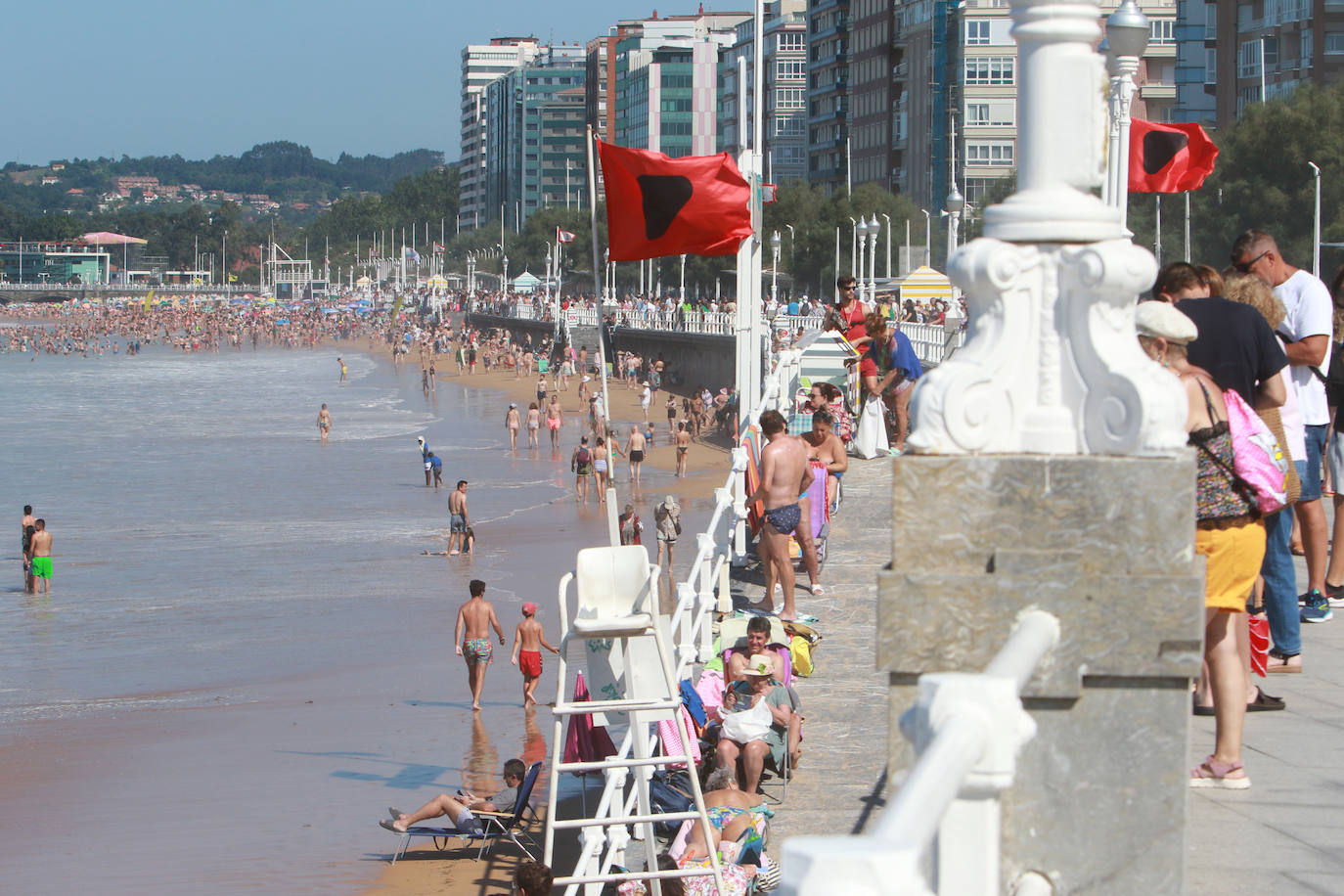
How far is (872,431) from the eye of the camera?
16078 mm

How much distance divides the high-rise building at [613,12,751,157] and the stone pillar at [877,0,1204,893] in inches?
4721

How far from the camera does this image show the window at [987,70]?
75.9 metres

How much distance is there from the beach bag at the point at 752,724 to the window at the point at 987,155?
72361 mm

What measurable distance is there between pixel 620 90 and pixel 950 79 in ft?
243

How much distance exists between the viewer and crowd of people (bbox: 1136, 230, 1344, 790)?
4.84m

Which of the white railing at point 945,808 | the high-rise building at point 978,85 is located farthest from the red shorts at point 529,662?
the high-rise building at point 978,85

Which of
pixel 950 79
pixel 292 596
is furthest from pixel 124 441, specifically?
pixel 950 79

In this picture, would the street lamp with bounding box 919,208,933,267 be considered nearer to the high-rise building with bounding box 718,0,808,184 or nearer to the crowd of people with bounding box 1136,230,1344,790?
the high-rise building with bounding box 718,0,808,184

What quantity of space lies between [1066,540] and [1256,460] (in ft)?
8.79

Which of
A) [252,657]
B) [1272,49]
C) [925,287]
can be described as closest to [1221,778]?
[252,657]

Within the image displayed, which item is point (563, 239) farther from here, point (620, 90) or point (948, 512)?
point (620, 90)

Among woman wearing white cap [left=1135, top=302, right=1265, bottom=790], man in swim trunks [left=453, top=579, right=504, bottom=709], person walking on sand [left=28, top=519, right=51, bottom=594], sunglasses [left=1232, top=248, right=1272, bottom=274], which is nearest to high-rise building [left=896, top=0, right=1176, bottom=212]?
person walking on sand [left=28, top=519, right=51, bottom=594]

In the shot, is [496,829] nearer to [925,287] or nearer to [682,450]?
[682,450]

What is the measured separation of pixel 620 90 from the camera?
147500mm
